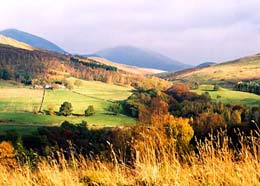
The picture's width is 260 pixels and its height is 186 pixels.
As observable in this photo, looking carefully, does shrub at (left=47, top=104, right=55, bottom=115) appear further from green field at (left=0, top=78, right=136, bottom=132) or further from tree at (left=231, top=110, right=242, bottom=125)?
tree at (left=231, top=110, right=242, bottom=125)

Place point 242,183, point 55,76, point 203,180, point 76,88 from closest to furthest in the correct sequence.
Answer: point 242,183 < point 203,180 < point 76,88 < point 55,76

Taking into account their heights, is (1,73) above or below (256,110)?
above

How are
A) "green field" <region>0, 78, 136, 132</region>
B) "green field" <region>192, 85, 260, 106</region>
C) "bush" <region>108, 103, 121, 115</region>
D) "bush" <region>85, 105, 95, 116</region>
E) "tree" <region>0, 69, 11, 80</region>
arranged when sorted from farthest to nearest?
"tree" <region>0, 69, 11, 80</region> < "green field" <region>192, 85, 260, 106</region> < "bush" <region>108, 103, 121, 115</region> < "bush" <region>85, 105, 95, 116</region> < "green field" <region>0, 78, 136, 132</region>

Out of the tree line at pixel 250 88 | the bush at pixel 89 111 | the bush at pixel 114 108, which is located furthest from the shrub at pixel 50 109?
the tree line at pixel 250 88

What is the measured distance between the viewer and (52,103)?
124m

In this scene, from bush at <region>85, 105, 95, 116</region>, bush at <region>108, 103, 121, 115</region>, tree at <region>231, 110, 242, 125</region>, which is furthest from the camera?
bush at <region>108, 103, 121, 115</region>

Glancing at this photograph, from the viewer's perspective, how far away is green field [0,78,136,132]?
10138 cm

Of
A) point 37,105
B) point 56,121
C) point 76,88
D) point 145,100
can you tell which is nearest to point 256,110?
point 145,100

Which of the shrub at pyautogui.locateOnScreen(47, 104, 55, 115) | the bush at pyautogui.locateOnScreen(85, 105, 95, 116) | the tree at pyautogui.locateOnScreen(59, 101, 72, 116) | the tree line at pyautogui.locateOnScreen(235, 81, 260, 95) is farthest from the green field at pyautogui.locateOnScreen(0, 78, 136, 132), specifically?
the tree line at pyautogui.locateOnScreen(235, 81, 260, 95)

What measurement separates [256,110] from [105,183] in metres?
103

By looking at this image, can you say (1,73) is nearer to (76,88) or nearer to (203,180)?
(76,88)

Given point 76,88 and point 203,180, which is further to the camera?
point 76,88

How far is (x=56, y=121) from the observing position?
342 feet

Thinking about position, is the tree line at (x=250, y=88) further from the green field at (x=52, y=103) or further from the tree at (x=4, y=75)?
the tree at (x=4, y=75)
